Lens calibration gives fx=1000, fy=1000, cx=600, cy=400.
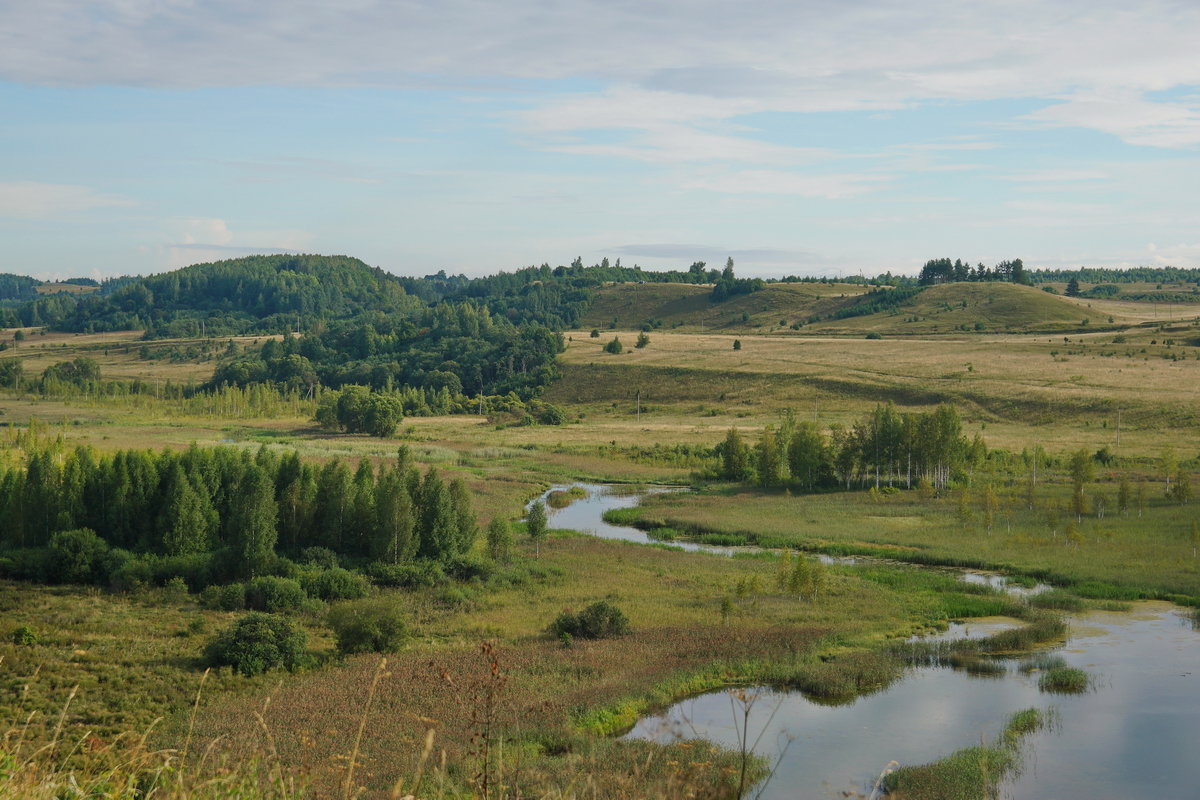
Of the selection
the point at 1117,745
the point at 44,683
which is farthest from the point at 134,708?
the point at 1117,745

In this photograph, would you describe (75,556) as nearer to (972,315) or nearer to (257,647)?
(257,647)

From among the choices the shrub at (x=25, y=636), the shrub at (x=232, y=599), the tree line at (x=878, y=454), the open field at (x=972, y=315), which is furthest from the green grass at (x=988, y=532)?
the open field at (x=972, y=315)

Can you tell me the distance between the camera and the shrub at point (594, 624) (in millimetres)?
36156

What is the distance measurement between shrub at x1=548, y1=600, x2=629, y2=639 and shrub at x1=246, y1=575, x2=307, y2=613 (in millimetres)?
10194

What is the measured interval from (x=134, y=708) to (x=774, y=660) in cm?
1947

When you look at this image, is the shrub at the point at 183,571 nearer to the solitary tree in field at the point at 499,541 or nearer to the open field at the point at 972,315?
the solitary tree in field at the point at 499,541

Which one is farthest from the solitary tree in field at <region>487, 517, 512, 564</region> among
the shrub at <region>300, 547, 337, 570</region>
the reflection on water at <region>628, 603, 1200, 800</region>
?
the reflection on water at <region>628, 603, 1200, 800</region>

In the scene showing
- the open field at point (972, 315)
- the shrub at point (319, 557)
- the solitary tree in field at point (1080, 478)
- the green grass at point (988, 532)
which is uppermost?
the open field at point (972, 315)

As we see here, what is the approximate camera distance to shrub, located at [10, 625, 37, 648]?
→ 1255 inches

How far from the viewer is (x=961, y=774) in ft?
78.3

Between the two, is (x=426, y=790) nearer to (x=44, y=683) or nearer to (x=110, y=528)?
(x=44, y=683)

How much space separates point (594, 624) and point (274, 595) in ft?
41.4

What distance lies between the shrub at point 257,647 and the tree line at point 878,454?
48.1 meters

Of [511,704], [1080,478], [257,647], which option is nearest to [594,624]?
[511,704]
